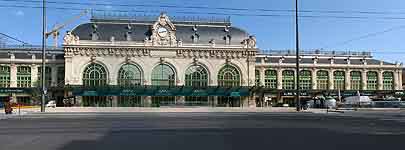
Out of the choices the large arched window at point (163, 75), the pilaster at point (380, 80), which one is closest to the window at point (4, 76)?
the large arched window at point (163, 75)

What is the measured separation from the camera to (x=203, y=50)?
75.2 metres

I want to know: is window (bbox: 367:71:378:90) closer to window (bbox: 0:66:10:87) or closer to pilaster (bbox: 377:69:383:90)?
pilaster (bbox: 377:69:383:90)

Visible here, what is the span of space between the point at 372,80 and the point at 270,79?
77.1 feet

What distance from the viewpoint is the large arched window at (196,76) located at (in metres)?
75.5

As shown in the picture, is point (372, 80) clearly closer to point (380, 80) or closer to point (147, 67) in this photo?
point (380, 80)

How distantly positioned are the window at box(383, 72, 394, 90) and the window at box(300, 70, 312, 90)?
17.3 meters

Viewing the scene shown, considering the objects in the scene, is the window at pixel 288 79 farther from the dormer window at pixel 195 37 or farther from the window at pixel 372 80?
the dormer window at pixel 195 37

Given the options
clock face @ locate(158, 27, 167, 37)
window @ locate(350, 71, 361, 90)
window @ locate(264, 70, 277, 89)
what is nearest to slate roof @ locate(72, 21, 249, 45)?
clock face @ locate(158, 27, 167, 37)

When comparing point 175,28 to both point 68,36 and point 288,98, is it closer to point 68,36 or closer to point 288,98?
point 68,36

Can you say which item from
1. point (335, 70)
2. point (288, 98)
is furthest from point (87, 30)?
point (335, 70)

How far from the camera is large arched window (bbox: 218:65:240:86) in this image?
76500mm

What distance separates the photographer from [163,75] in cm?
7481

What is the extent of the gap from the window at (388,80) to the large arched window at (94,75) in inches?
2415

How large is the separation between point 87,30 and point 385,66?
65.2 meters
